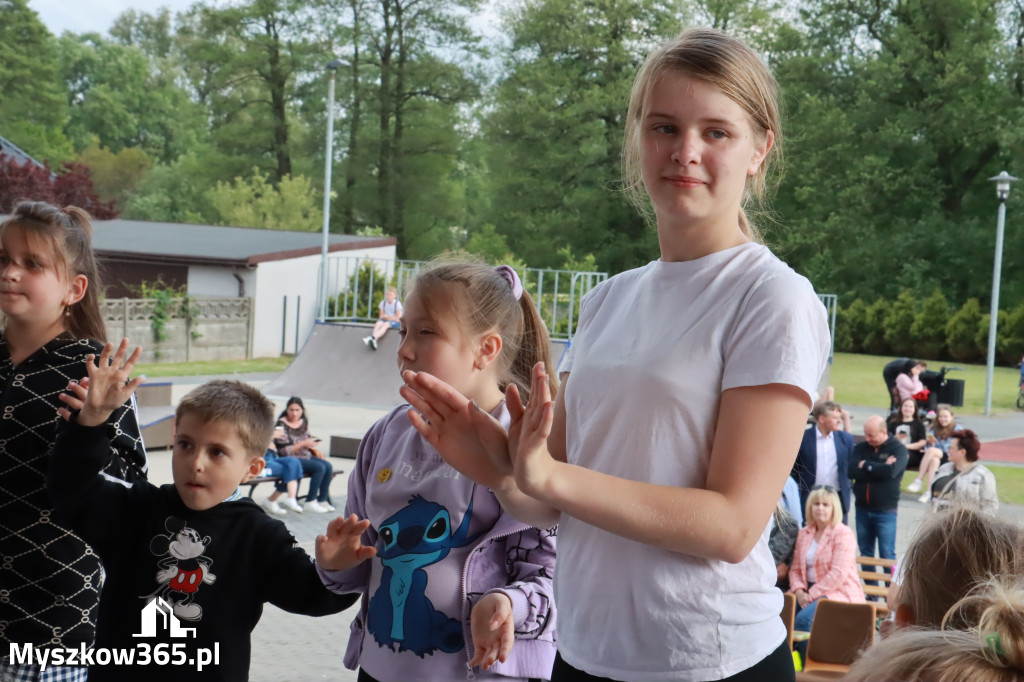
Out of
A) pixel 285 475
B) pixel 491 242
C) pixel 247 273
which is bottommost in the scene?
pixel 285 475

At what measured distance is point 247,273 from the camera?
32.1 meters

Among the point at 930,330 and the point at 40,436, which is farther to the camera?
the point at 930,330

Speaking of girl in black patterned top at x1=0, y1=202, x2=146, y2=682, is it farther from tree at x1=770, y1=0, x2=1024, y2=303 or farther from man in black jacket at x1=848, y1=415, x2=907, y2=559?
tree at x1=770, y1=0, x2=1024, y2=303

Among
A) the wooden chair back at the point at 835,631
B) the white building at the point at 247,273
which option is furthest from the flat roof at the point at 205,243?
the wooden chair back at the point at 835,631

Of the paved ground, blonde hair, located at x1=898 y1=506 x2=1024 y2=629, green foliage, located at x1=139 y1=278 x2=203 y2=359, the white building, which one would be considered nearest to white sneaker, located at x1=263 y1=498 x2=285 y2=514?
the paved ground

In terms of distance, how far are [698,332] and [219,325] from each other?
3011 cm

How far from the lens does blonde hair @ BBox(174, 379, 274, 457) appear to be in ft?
9.01

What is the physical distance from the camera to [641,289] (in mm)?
1775

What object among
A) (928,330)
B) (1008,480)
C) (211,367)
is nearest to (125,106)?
(211,367)

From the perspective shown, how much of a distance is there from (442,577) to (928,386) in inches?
748

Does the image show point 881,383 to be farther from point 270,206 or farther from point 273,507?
point 270,206

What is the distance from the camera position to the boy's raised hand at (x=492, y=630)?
85.8 inches

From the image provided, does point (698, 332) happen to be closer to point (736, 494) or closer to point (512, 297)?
point (736, 494)

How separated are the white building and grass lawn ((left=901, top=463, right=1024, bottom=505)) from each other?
66.8ft
